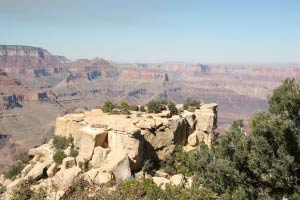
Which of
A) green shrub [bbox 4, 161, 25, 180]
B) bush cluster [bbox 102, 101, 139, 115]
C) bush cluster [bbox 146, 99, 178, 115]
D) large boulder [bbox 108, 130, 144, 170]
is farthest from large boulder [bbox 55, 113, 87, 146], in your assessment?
bush cluster [bbox 146, 99, 178, 115]

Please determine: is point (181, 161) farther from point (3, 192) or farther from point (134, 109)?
point (3, 192)

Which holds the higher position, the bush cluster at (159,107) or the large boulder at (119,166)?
the bush cluster at (159,107)

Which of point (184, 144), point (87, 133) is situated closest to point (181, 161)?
point (184, 144)

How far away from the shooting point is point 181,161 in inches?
1414

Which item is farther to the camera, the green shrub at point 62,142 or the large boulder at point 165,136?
the green shrub at point 62,142

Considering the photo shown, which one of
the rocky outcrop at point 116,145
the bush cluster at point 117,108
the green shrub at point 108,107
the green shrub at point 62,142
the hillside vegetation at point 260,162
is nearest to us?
the hillside vegetation at point 260,162

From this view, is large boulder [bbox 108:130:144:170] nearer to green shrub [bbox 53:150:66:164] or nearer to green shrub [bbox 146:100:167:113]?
green shrub [bbox 53:150:66:164]

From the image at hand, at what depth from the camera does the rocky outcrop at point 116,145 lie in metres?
30.8

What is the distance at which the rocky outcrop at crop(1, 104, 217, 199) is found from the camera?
30828 mm

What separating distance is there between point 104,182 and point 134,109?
18.1 m

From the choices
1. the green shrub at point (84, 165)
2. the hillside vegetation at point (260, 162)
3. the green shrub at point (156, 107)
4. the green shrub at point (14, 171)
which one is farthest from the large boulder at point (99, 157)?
the green shrub at point (14, 171)

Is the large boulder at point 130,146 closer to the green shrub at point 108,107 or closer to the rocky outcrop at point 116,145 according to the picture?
the rocky outcrop at point 116,145

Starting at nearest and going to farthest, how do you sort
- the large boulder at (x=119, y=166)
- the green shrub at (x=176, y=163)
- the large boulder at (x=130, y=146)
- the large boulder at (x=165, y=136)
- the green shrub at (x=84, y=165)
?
the large boulder at (x=119, y=166) < the green shrub at (x=84, y=165) < the large boulder at (x=130, y=146) < the green shrub at (x=176, y=163) < the large boulder at (x=165, y=136)

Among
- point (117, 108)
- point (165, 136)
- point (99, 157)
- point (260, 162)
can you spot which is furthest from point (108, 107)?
point (260, 162)
